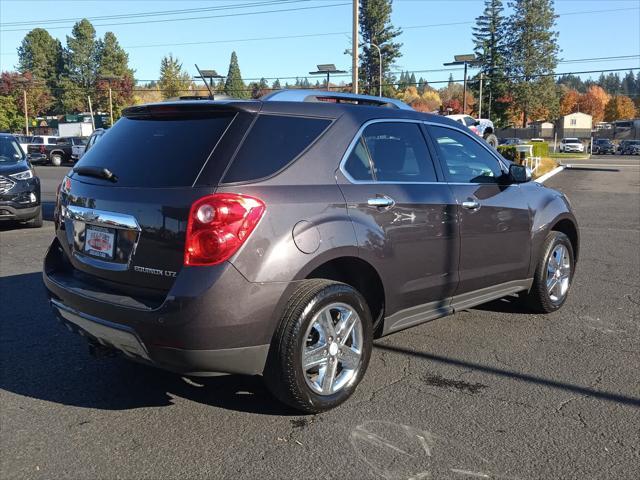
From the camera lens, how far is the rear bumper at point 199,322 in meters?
3.01

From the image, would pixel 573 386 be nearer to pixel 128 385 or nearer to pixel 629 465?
pixel 629 465

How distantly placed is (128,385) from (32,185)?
756 cm

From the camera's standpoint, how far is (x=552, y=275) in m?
5.48

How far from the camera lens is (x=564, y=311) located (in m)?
5.60

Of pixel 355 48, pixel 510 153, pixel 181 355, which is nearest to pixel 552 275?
pixel 181 355

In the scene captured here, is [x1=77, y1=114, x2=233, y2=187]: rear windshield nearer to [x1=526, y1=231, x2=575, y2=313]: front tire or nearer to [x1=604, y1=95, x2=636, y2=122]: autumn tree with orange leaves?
[x1=526, y1=231, x2=575, y2=313]: front tire

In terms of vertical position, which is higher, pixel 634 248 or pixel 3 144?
pixel 3 144

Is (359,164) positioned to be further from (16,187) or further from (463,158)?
(16,187)

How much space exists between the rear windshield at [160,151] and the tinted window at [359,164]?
0.82 metres

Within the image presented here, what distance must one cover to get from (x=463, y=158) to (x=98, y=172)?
2.74m

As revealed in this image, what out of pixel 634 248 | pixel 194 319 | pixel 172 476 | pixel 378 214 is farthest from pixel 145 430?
pixel 634 248

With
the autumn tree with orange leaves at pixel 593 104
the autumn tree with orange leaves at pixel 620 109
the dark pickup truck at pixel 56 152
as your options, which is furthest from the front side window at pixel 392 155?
the autumn tree with orange leaves at pixel 593 104

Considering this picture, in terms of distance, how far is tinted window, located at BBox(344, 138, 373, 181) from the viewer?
12.3ft

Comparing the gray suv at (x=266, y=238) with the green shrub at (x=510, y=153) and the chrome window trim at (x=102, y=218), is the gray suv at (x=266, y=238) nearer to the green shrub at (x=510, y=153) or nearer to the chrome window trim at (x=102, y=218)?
the chrome window trim at (x=102, y=218)
